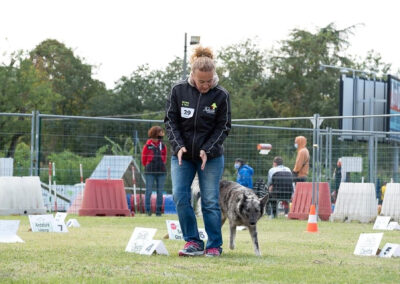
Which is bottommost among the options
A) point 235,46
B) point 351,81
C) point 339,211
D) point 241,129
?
point 339,211

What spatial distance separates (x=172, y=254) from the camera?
25.4ft

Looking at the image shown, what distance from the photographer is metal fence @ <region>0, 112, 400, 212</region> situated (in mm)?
16578

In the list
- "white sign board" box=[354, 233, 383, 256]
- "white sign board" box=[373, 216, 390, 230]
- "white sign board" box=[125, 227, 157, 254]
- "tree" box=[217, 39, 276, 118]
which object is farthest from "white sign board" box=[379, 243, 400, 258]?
"tree" box=[217, 39, 276, 118]

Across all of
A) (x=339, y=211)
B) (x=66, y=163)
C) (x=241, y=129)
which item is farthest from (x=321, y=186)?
(x=66, y=163)

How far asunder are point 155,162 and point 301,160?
3147mm

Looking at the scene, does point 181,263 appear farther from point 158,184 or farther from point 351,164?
point 351,164

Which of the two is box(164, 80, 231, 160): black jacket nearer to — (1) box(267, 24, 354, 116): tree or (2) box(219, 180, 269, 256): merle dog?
(2) box(219, 180, 269, 256): merle dog

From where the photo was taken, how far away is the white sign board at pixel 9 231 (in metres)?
8.65

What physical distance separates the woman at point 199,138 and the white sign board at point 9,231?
2075 mm

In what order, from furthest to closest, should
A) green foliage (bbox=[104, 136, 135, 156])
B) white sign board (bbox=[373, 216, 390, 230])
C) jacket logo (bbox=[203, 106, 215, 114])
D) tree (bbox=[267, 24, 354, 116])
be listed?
tree (bbox=[267, 24, 354, 116]), green foliage (bbox=[104, 136, 135, 156]), white sign board (bbox=[373, 216, 390, 230]), jacket logo (bbox=[203, 106, 215, 114])

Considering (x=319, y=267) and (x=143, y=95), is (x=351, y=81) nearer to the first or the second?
(x=319, y=267)

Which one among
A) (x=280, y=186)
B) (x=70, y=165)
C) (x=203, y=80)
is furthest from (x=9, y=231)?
(x=70, y=165)

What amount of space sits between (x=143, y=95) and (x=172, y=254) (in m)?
46.5

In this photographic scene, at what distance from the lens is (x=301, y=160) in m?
17.4
